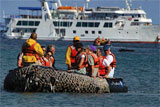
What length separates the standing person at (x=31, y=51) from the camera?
60.3 feet

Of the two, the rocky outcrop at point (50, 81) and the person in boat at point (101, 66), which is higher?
the person in boat at point (101, 66)

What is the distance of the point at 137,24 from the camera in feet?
333

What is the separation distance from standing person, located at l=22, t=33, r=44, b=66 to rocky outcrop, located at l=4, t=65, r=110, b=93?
0.24 meters

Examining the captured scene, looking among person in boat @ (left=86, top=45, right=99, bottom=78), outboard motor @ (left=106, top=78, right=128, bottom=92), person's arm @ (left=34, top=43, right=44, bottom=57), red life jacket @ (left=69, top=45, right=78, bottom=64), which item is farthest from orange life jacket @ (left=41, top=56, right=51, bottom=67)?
outboard motor @ (left=106, top=78, right=128, bottom=92)

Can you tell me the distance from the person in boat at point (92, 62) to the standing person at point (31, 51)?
5.17 feet

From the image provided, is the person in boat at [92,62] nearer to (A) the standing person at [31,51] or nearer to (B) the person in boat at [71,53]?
(B) the person in boat at [71,53]

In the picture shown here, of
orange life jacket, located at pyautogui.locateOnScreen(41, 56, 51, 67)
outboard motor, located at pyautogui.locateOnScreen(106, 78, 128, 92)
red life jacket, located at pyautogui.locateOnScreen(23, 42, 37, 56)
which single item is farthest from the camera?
orange life jacket, located at pyautogui.locateOnScreen(41, 56, 51, 67)

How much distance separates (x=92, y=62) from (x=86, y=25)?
8437cm

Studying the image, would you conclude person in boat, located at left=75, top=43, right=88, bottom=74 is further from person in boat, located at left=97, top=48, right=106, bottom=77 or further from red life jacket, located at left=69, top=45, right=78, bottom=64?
person in boat, located at left=97, top=48, right=106, bottom=77

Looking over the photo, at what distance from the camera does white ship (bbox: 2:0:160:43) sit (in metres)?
102

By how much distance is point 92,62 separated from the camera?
18.8 meters

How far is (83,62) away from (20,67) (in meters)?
2.06

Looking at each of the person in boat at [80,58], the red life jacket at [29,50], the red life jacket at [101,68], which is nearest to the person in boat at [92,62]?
the person in boat at [80,58]

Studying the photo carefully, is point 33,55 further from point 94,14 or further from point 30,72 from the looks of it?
point 94,14
